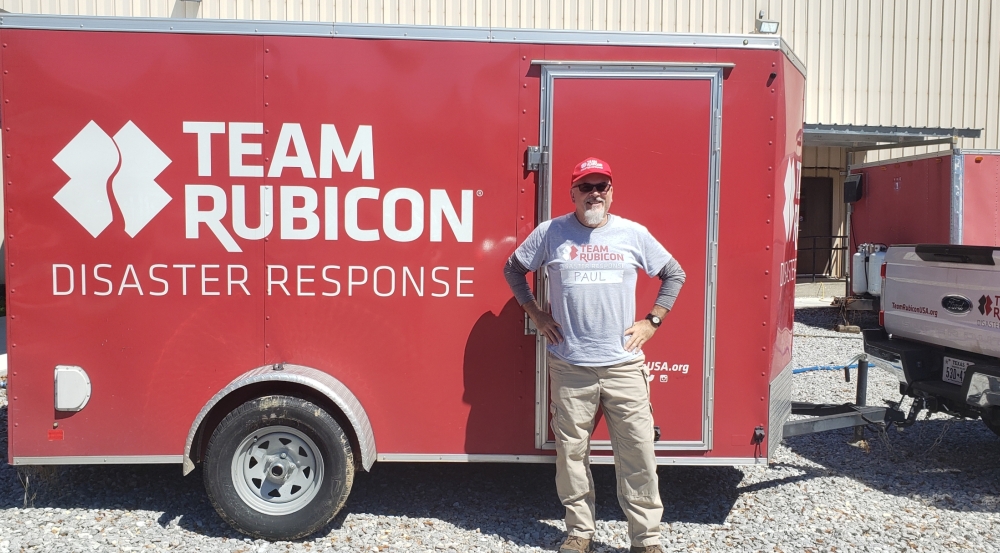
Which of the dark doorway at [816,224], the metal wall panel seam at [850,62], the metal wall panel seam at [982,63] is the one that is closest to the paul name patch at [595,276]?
the metal wall panel seam at [850,62]

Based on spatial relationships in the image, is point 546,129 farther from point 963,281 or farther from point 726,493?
point 963,281

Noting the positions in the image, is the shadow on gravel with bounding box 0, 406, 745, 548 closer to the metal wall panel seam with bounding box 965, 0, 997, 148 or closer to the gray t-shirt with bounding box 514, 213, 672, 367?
the gray t-shirt with bounding box 514, 213, 672, 367

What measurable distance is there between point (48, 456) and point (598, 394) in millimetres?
2907

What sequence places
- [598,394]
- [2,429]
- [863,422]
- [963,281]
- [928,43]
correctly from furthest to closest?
1. [928,43]
2. [2,429]
3. [963,281]
4. [863,422]
5. [598,394]

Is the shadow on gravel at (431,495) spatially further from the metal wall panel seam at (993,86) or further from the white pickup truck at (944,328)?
the metal wall panel seam at (993,86)

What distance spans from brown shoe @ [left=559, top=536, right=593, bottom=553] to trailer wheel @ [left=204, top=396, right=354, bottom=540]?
116 cm

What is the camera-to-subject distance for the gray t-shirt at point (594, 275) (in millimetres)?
3590

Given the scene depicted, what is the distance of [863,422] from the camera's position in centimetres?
459

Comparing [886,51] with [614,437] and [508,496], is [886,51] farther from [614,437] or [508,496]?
[614,437]

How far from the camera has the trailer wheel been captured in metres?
3.82

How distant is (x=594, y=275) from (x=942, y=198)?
265 inches

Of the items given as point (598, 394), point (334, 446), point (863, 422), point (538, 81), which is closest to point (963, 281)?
point (863, 422)

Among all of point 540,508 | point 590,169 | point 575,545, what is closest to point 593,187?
point 590,169

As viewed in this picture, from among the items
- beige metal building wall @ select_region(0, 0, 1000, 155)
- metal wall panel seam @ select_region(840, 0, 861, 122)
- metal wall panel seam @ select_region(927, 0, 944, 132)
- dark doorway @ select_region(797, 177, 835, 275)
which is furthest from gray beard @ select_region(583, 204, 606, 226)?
metal wall panel seam @ select_region(927, 0, 944, 132)
